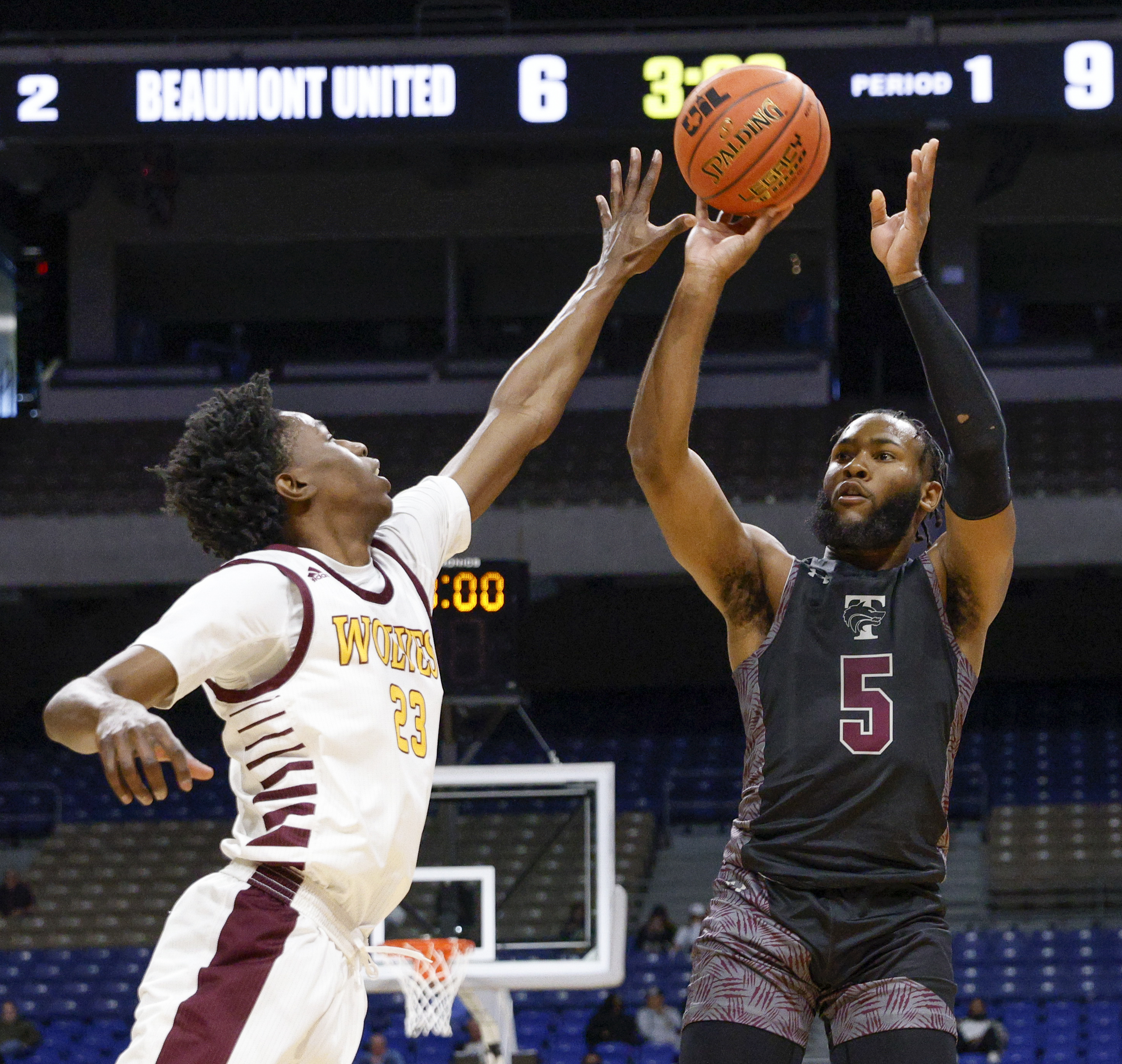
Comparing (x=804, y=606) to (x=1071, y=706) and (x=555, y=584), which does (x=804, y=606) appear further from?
(x=1071, y=706)

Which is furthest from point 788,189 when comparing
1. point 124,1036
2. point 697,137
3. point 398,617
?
point 124,1036

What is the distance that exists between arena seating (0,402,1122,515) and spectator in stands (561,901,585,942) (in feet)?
24.9

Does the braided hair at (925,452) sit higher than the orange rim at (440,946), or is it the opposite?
the braided hair at (925,452)

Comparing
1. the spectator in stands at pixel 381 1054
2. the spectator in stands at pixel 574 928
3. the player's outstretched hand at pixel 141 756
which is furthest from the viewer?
the spectator in stands at pixel 381 1054

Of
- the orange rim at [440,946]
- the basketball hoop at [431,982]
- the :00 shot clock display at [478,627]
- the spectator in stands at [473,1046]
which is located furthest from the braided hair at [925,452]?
the spectator in stands at [473,1046]

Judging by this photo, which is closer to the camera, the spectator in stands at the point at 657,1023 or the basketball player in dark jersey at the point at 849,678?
the basketball player in dark jersey at the point at 849,678

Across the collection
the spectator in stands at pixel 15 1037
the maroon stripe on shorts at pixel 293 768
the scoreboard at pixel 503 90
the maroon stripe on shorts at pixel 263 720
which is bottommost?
the spectator in stands at pixel 15 1037

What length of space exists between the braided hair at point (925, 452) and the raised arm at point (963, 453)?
0.12m

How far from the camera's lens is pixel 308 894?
8.97 ft

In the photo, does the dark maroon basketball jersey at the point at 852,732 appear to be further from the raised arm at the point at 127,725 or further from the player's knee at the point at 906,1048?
the raised arm at the point at 127,725

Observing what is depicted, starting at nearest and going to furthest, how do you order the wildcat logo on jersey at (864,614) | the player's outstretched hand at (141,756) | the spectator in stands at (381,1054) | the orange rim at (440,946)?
1. the player's outstretched hand at (141,756)
2. the wildcat logo on jersey at (864,614)
3. the orange rim at (440,946)
4. the spectator in stands at (381,1054)

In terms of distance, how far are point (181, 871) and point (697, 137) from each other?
12584 mm

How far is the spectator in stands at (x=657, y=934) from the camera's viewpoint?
520 inches

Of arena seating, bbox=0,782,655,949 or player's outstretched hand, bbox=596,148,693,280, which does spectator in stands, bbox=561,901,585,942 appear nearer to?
arena seating, bbox=0,782,655,949
